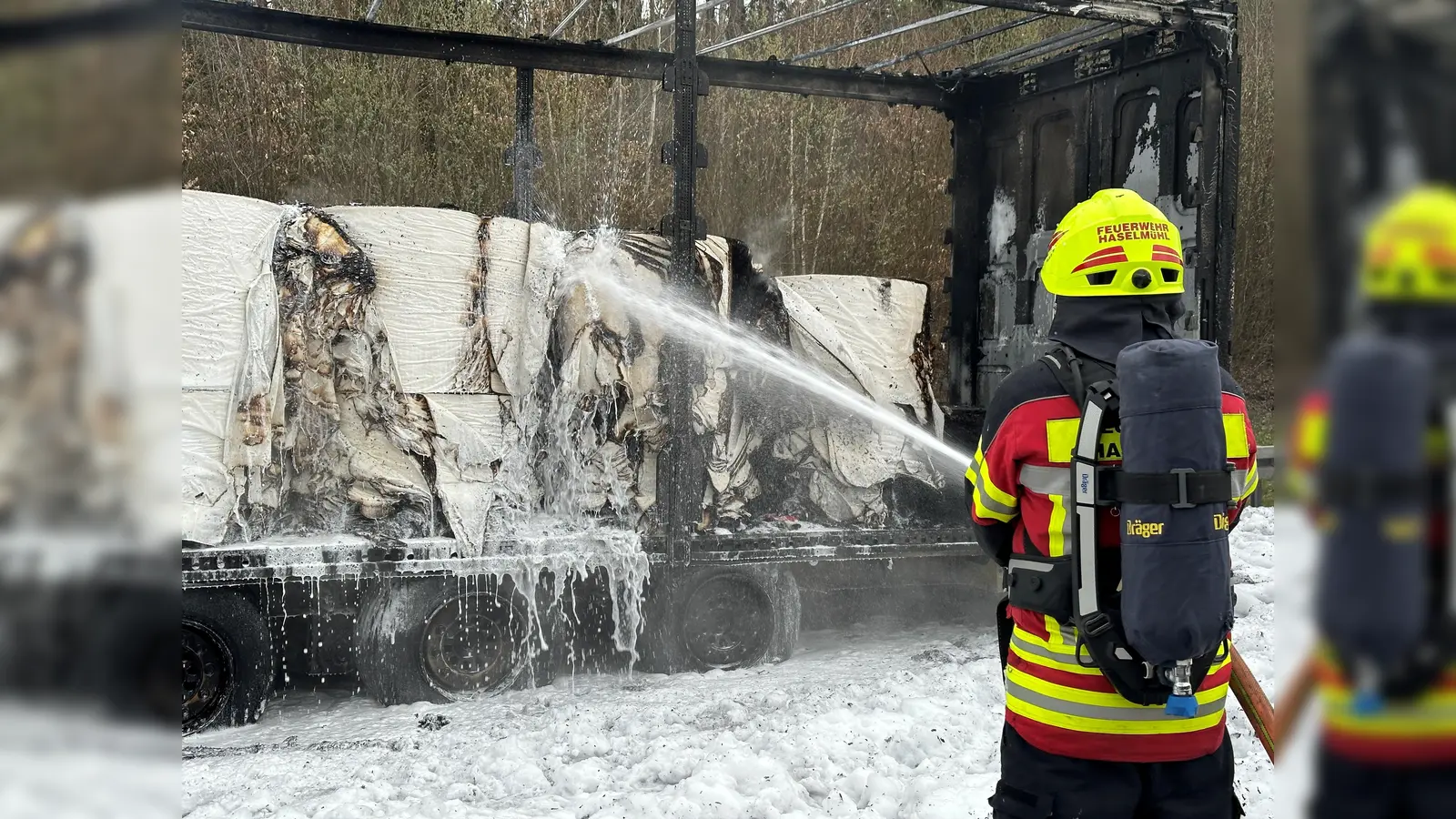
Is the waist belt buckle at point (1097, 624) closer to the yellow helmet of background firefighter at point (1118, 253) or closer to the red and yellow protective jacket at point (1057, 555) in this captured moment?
the red and yellow protective jacket at point (1057, 555)

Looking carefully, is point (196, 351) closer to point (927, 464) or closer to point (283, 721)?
point (283, 721)

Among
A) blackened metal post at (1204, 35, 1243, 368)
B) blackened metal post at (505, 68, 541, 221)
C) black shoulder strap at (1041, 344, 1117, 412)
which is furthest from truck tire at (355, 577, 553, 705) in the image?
blackened metal post at (1204, 35, 1243, 368)

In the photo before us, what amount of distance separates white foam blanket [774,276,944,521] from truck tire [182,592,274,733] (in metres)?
2.91

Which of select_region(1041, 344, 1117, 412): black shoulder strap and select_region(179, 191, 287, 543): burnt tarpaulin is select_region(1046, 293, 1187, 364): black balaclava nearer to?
select_region(1041, 344, 1117, 412): black shoulder strap

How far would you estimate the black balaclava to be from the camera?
2668mm

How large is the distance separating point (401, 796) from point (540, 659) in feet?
5.14

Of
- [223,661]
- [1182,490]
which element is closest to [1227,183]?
[1182,490]

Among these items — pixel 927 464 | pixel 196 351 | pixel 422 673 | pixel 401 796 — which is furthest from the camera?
pixel 927 464

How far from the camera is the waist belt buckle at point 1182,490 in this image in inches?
86.0
